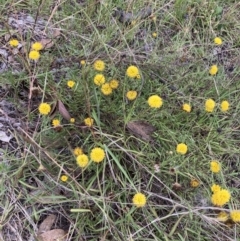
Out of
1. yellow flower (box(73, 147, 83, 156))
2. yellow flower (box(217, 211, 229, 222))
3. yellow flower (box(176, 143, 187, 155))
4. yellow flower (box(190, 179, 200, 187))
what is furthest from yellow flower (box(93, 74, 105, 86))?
yellow flower (box(217, 211, 229, 222))

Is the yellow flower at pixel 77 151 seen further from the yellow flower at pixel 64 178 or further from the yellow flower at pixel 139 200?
the yellow flower at pixel 139 200

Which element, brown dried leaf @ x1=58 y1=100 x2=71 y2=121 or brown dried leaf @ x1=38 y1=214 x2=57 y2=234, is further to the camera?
brown dried leaf @ x1=58 y1=100 x2=71 y2=121

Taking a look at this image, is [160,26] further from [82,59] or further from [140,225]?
[140,225]

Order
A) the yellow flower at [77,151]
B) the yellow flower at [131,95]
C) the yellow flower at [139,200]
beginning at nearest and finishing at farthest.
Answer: the yellow flower at [139,200]
the yellow flower at [77,151]
the yellow flower at [131,95]

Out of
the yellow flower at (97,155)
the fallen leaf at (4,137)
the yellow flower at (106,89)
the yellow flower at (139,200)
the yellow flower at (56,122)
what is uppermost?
the yellow flower at (106,89)

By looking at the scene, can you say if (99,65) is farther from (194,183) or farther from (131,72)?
(194,183)

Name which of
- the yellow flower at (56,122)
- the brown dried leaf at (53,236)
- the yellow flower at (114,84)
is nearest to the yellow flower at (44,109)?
the yellow flower at (56,122)

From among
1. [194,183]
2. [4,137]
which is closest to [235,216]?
[194,183]

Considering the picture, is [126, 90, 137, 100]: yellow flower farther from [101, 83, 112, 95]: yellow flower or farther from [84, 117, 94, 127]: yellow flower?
[84, 117, 94, 127]: yellow flower
